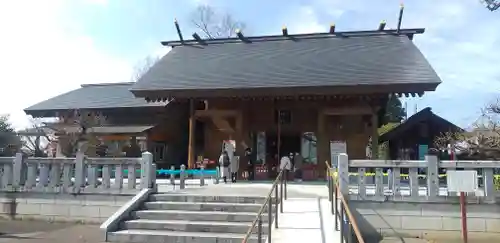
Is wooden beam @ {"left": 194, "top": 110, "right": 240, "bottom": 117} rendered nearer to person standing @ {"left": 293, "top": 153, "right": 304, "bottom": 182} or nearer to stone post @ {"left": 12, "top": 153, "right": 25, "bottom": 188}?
person standing @ {"left": 293, "top": 153, "right": 304, "bottom": 182}

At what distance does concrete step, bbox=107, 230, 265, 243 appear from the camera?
300 inches

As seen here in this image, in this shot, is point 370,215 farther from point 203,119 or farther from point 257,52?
point 257,52

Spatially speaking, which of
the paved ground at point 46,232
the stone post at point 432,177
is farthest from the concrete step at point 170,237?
the stone post at point 432,177

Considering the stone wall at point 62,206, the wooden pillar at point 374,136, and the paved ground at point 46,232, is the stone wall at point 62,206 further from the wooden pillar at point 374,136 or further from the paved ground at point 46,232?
the wooden pillar at point 374,136

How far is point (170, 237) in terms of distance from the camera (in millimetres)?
7848

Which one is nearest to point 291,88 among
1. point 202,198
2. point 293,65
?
point 293,65

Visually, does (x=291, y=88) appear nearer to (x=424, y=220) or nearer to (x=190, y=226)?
(x=424, y=220)

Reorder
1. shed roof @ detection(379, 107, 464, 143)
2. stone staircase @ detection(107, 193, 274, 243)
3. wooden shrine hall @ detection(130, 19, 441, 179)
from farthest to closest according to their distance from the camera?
shed roof @ detection(379, 107, 464, 143)
wooden shrine hall @ detection(130, 19, 441, 179)
stone staircase @ detection(107, 193, 274, 243)

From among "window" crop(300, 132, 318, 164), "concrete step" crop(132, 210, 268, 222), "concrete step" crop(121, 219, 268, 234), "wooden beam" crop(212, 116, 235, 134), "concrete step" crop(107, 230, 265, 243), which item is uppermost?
"wooden beam" crop(212, 116, 235, 134)

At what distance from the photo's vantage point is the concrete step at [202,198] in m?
9.02

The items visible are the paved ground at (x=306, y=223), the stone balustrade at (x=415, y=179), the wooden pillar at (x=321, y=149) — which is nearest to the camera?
the paved ground at (x=306, y=223)

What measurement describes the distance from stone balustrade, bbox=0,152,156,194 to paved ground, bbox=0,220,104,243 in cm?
85

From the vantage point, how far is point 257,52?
18281mm

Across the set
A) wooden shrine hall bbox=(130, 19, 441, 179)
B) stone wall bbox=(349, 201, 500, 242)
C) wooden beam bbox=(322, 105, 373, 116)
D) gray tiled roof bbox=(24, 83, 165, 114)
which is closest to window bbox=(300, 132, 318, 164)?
wooden shrine hall bbox=(130, 19, 441, 179)
